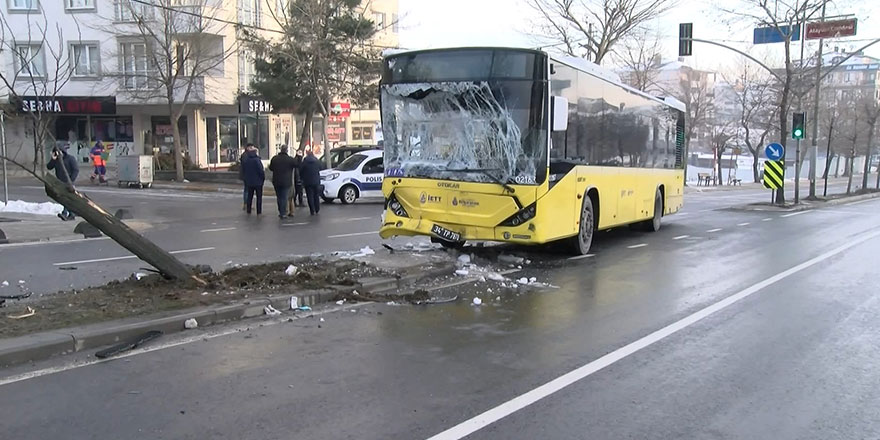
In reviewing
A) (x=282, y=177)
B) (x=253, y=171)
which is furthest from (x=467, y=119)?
(x=253, y=171)

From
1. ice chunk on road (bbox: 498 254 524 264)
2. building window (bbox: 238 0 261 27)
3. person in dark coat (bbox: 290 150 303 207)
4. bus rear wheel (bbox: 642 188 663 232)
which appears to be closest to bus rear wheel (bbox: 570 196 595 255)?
ice chunk on road (bbox: 498 254 524 264)

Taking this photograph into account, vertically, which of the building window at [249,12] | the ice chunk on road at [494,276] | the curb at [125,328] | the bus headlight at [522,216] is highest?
the building window at [249,12]

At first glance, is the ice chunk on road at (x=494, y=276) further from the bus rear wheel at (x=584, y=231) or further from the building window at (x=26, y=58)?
the building window at (x=26, y=58)

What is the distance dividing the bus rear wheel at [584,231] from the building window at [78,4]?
108ft

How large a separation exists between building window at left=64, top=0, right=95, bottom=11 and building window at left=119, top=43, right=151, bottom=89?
2952 mm

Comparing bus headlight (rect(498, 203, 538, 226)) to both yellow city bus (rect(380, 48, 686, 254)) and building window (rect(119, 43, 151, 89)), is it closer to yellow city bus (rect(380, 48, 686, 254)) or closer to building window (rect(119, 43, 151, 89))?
yellow city bus (rect(380, 48, 686, 254))

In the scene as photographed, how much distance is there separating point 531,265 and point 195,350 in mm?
6222

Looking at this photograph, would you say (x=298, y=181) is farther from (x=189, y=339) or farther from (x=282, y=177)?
(x=189, y=339)

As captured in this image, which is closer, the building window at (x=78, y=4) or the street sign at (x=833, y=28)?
the street sign at (x=833, y=28)

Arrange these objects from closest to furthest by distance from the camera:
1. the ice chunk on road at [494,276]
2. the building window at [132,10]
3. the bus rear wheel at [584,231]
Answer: the ice chunk on road at [494,276], the bus rear wheel at [584,231], the building window at [132,10]

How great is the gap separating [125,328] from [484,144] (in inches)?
224

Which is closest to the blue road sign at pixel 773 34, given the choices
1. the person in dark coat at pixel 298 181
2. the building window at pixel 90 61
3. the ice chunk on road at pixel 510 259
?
the person in dark coat at pixel 298 181

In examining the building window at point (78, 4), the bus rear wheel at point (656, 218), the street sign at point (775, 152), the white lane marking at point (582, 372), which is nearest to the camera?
the white lane marking at point (582, 372)

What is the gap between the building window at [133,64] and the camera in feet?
115
